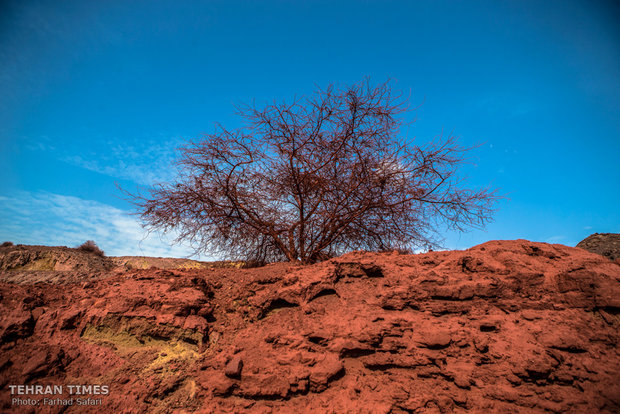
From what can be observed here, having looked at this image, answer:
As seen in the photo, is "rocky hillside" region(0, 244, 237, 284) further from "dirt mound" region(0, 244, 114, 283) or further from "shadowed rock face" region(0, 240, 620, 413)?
"shadowed rock face" region(0, 240, 620, 413)

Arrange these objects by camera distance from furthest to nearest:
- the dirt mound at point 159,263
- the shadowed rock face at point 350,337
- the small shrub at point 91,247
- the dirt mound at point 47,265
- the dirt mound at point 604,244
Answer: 1. the small shrub at point 91,247
2. the dirt mound at point 159,263
3. the dirt mound at point 604,244
4. the dirt mound at point 47,265
5. the shadowed rock face at point 350,337

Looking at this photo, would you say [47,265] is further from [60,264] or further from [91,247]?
[91,247]

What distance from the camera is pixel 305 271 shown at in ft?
13.3

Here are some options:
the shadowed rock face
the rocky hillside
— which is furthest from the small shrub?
the shadowed rock face

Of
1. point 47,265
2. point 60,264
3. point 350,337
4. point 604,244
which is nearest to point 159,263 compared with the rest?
point 60,264

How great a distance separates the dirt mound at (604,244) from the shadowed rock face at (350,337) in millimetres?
2882

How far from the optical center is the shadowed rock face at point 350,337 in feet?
8.94

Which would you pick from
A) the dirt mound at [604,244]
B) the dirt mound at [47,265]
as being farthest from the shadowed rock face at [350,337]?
the dirt mound at [604,244]

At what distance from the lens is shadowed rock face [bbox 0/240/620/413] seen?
107 inches

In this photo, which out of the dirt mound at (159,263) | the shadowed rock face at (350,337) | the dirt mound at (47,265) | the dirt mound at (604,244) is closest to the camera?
the shadowed rock face at (350,337)

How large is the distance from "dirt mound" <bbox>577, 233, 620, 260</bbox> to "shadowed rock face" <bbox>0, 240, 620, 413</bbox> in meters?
2.88

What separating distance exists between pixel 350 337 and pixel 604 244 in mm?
6250

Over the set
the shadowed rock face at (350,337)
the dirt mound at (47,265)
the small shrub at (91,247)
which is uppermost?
the small shrub at (91,247)

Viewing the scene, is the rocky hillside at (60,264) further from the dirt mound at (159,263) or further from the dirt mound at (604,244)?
the dirt mound at (604,244)
